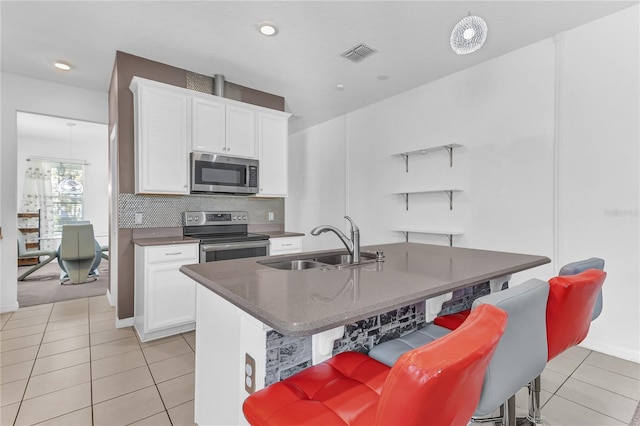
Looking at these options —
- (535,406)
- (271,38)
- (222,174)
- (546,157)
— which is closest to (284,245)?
(222,174)

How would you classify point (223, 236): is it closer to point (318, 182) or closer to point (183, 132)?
point (183, 132)

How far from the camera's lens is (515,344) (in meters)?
1.03

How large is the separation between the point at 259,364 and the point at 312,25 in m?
2.71

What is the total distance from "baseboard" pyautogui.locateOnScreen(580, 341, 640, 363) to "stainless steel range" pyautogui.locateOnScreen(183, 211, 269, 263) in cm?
314

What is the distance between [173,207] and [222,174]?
0.65 m

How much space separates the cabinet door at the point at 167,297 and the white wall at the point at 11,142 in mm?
2204

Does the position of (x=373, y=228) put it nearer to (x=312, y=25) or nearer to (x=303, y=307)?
(x=312, y=25)

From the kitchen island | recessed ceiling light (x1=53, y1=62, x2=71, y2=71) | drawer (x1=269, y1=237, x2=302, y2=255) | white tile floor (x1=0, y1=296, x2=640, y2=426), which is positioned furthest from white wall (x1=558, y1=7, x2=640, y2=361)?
recessed ceiling light (x1=53, y1=62, x2=71, y2=71)

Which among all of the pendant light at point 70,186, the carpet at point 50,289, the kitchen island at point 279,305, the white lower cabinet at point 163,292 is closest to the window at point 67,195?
the pendant light at point 70,186

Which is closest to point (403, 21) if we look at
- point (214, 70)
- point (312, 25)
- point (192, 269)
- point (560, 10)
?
point (312, 25)

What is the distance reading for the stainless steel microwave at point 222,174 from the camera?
3.30 metres

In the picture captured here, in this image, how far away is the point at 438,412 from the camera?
2.28 ft

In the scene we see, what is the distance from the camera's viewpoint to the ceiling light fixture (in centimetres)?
184

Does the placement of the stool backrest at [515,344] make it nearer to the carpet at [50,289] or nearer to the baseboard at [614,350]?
the baseboard at [614,350]
